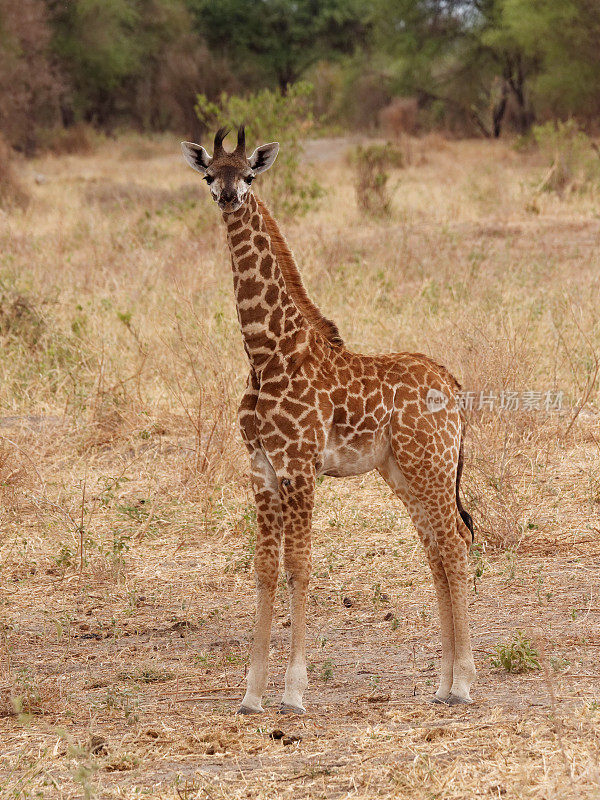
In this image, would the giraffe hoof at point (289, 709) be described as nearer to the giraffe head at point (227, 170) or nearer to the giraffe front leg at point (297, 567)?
the giraffe front leg at point (297, 567)

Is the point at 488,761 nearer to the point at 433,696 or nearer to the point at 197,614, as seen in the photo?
the point at 433,696

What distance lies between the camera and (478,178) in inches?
728

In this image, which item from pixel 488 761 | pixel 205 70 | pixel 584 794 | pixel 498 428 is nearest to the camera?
pixel 584 794

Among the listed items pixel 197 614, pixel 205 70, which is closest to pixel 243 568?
pixel 197 614

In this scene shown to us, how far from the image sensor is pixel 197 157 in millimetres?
4137

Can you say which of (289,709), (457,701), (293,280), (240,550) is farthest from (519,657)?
(240,550)

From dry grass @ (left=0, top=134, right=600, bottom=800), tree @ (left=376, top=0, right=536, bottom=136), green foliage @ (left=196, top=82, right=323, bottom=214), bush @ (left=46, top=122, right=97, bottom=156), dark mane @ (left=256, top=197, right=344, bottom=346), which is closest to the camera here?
dry grass @ (left=0, top=134, right=600, bottom=800)

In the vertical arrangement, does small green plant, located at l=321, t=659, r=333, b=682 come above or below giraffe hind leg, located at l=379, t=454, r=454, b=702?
below

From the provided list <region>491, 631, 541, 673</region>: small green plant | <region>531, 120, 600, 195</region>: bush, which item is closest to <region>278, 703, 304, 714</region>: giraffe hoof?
<region>491, 631, 541, 673</region>: small green plant

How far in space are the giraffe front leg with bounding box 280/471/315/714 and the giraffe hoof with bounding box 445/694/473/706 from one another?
0.55 m

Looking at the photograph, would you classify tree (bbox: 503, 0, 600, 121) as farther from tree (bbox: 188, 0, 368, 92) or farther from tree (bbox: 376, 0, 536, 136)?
tree (bbox: 188, 0, 368, 92)

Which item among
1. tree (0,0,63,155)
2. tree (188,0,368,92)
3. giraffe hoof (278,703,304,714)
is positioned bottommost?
giraffe hoof (278,703,304,714)

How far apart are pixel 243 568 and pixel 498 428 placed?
2.11 meters

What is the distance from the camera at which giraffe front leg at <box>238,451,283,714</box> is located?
4008mm
